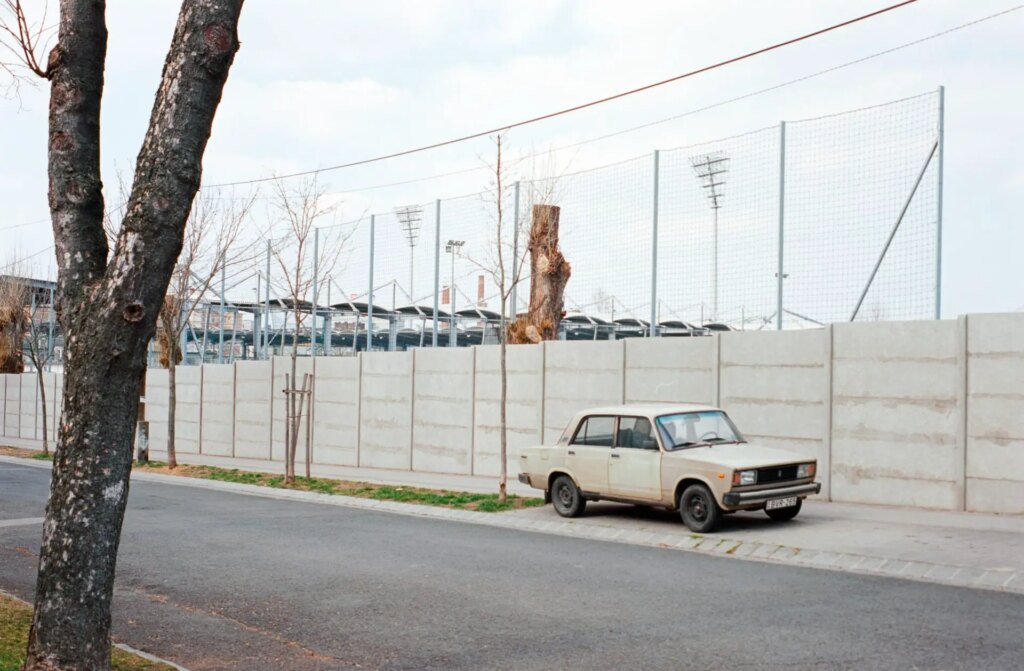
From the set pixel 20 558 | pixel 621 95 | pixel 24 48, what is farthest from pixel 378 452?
pixel 24 48

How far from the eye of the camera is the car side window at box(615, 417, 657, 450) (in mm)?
13734

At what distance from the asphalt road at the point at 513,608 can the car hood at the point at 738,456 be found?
1.45m

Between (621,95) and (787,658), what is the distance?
44.2 feet

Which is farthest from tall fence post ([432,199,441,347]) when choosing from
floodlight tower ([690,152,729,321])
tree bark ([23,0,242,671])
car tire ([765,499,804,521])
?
tree bark ([23,0,242,671])

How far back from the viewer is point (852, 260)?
15.3m

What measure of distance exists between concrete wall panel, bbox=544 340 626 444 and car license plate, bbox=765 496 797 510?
19.2 ft

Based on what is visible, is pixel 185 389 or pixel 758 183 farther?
pixel 185 389

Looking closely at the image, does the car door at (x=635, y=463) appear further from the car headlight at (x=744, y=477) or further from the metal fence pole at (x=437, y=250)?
the metal fence pole at (x=437, y=250)

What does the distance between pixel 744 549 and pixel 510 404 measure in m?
9.82

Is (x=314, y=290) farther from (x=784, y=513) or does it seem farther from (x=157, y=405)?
(x=784, y=513)

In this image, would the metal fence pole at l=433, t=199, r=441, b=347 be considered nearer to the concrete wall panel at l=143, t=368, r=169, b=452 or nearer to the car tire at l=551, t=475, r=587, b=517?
the car tire at l=551, t=475, r=587, b=517

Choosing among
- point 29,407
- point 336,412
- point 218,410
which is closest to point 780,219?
point 336,412

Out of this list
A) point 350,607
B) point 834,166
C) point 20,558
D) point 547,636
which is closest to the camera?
point 547,636

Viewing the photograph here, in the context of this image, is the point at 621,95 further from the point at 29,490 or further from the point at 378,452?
the point at 29,490
